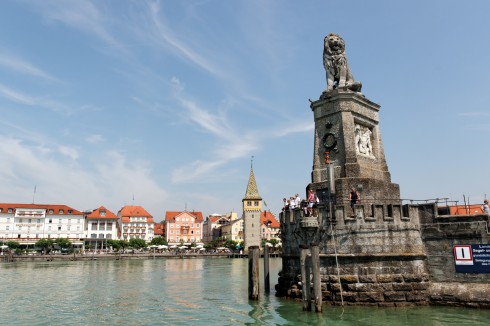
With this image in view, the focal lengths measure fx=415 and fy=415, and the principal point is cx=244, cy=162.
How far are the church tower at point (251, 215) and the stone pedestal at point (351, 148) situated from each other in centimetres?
9635

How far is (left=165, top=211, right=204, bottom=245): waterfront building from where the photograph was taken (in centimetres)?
13500

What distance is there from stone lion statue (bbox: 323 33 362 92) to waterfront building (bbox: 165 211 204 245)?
11601cm

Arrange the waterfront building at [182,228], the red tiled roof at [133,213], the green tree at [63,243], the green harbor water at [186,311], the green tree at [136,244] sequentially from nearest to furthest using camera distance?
the green harbor water at [186,311] → the green tree at [63,243] → the green tree at [136,244] → the red tiled roof at [133,213] → the waterfront building at [182,228]

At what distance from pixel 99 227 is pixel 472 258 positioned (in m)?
108

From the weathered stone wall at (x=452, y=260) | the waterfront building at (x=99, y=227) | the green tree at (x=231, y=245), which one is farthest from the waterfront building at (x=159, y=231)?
the weathered stone wall at (x=452, y=260)

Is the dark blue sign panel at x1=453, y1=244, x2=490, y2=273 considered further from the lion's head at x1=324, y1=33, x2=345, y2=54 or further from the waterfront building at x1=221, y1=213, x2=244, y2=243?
the waterfront building at x1=221, y1=213, x2=244, y2=243

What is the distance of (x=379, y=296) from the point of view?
17828 mm

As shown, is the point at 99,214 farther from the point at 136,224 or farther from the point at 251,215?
the point at 251,215

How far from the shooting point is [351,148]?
21250 mm

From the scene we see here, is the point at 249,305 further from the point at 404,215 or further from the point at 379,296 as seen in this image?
the point at 404,215

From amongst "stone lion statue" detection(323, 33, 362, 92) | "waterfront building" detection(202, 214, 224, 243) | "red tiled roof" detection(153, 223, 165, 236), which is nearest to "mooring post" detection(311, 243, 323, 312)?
"stone lion statue" detection(323, 33, 362, 92)

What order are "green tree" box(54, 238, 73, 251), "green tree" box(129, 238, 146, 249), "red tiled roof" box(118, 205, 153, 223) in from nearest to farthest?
"green tree" box(54, 238, 73, 251), "green tree" box(129, 238, 146, 249), "red tiled roof" box(118, 205, 153, 223)

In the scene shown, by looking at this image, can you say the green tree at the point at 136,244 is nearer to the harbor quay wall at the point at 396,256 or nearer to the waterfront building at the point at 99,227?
the waterfront building at the point at 99,227

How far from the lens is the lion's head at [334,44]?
23734 mm
